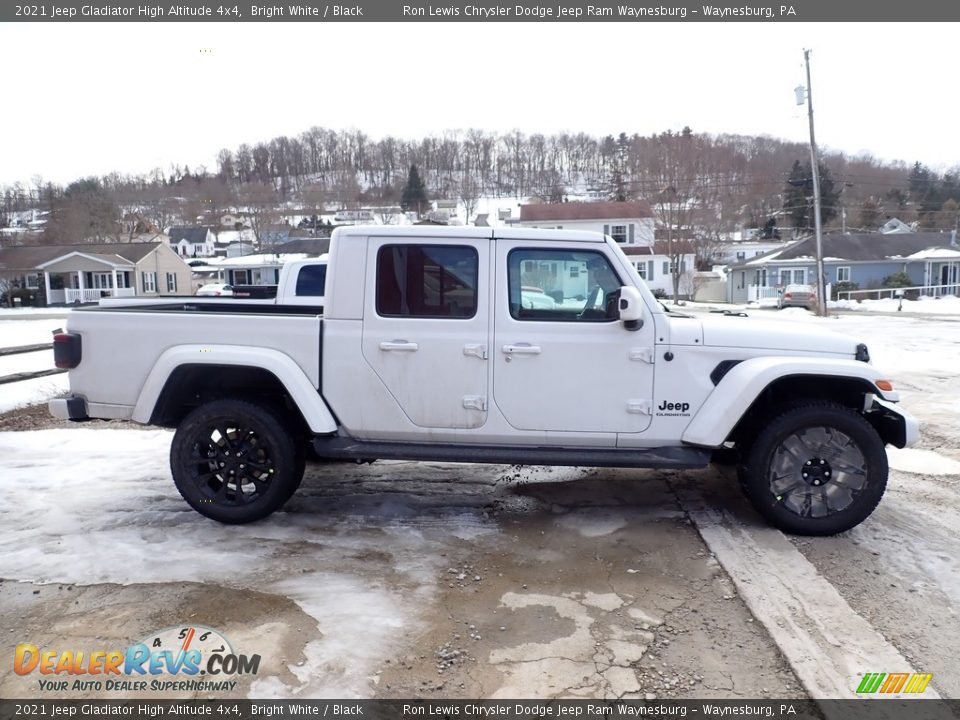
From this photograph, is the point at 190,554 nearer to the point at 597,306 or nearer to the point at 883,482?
the point at 597,306

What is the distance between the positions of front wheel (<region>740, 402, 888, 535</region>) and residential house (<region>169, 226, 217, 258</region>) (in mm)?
103818

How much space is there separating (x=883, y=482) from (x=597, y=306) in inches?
86.7

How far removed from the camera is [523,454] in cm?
470

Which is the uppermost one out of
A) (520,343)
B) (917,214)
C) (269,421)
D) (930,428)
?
(917,214)

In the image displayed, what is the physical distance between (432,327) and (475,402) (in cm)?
59

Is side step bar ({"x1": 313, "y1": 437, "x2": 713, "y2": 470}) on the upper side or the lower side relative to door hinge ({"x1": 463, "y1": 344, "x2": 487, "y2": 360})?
lower

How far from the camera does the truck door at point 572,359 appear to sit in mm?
4660

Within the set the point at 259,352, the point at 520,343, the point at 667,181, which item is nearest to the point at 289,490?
the point at 259,352

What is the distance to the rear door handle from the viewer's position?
4715 mm

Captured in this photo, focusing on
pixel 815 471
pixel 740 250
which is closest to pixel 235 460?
pixel 815 471

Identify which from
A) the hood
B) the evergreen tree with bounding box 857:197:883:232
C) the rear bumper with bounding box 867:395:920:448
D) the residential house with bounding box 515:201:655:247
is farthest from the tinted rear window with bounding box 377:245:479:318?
the evergreen tree with bounding box 857:197:883:232

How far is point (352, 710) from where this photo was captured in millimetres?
2908

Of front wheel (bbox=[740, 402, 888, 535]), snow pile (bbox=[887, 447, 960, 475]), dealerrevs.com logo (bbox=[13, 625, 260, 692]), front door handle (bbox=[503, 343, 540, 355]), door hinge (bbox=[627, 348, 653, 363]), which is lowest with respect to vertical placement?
snow pile (bbox=[887, 447, 960, 475])

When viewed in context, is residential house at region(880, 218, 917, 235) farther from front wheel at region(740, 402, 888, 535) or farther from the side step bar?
the side step bar
